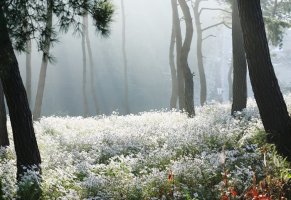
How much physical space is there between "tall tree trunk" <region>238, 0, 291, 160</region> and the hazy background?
44.8 m

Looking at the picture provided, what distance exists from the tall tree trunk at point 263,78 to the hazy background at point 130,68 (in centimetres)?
4478

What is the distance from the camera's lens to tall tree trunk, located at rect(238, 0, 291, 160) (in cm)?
774

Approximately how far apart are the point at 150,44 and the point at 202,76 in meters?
52.0

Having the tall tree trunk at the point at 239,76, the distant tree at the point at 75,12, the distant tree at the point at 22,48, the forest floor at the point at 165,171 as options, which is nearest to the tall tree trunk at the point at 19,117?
the distant tree at the point at 22,48

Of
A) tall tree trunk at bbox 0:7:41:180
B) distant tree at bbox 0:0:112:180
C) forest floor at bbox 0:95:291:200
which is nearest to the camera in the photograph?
forest floor at bbox 0:95:291:200

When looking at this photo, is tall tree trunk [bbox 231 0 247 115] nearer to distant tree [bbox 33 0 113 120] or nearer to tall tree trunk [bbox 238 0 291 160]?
tall tree trunk [bbox 238 0 291 160]

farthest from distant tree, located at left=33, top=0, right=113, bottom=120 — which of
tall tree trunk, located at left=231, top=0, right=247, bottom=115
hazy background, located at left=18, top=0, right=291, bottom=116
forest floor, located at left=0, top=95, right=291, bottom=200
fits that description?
hazy background, located at left=18, top=0, right=291, bottom=116

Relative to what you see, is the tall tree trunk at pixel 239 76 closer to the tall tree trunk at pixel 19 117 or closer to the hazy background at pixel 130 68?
the tall tree trunk at pixel 19 117

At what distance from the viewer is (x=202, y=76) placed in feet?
101

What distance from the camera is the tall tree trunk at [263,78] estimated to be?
774 cm

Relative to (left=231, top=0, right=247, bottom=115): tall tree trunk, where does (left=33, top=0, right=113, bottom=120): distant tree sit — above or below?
above

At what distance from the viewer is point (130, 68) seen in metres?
72.1

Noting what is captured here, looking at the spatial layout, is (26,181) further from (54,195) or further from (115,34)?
(115,34)

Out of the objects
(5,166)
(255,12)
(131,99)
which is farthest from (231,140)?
(131,99)
